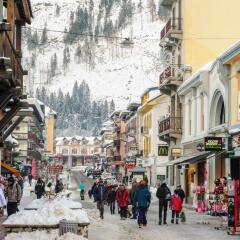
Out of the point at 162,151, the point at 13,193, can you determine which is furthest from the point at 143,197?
the point at 162,151

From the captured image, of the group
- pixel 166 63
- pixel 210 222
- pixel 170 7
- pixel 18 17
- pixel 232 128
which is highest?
pixel 170 7

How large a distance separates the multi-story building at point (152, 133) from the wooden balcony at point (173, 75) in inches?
710

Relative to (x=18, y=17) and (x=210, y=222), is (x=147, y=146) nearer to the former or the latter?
(x=210, y=222)

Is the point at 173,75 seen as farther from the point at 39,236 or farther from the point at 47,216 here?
the point at 39,236

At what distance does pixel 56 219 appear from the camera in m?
15.3

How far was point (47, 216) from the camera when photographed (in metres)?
15.5

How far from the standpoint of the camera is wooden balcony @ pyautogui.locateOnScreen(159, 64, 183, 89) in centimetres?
4416

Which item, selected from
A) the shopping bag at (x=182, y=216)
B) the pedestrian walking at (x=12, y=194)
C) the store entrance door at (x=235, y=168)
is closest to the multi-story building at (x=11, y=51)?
the pedestrian walking at (x=12, y=194)

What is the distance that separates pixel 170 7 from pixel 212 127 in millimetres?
17328

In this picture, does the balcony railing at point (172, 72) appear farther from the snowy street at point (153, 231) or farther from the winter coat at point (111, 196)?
the snowy street at point (153, 231)

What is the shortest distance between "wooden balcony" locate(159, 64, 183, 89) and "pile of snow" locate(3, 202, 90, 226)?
93.6ft

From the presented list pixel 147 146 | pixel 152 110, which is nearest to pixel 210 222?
pixel 152 110

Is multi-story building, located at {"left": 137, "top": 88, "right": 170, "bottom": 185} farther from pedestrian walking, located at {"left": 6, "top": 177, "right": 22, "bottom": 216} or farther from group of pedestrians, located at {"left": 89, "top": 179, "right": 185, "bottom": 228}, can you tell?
pedestrian walking, located at {"left": 6, "top": 177, "right": 22, "bottom": 216}

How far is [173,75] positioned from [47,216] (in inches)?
1191
